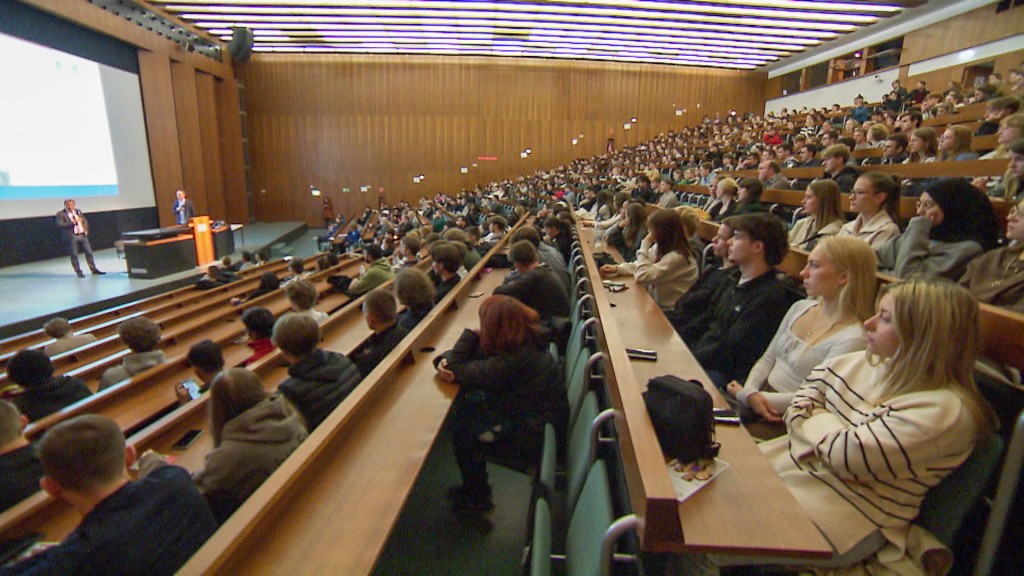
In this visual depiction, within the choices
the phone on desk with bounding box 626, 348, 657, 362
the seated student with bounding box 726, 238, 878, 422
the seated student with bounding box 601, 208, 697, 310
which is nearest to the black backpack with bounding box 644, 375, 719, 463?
the seated student with bounding box 726, 238, 878, 422

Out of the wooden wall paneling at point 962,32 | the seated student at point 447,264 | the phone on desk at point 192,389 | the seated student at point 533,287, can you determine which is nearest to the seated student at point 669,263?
the seated student at point 533,287

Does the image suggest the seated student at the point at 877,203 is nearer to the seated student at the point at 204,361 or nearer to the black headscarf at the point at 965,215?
the black headscarf at the point at 965,215

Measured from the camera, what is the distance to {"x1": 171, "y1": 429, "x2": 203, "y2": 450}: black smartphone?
2182 millimetres

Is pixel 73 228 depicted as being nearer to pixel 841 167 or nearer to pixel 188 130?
pixel 188 130

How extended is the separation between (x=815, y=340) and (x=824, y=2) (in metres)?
13.1

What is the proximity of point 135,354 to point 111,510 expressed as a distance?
8.04ft

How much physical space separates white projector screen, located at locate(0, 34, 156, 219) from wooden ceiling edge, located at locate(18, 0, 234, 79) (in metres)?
0.62

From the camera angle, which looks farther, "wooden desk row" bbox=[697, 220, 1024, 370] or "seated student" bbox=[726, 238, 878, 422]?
"seated student" bbox=[726, 238, 878, 422]

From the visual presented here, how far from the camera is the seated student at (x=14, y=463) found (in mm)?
1803

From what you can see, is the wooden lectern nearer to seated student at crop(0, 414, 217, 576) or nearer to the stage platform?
the stage platform

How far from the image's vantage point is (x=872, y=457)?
3.70 ft

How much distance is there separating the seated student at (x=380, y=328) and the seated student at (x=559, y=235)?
2.61 m

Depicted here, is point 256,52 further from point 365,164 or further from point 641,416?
point 641,416

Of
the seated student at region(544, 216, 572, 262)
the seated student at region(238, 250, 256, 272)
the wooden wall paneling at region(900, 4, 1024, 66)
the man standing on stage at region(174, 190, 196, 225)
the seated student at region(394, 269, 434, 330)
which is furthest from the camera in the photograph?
the man standing on stage at region(174, 190, 196, 225)
